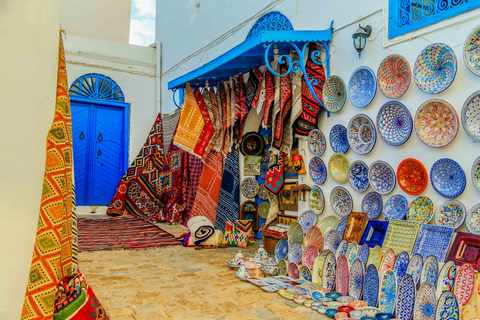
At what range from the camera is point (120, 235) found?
18.2ft

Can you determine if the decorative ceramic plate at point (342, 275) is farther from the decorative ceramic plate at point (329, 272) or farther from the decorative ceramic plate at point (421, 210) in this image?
the decorative ceramic plate at point (421, 210)

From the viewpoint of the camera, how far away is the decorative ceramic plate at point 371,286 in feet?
8.54

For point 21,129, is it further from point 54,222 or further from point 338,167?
point 338,167

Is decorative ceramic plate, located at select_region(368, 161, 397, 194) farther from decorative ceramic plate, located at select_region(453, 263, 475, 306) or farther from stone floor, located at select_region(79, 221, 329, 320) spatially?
stone floor, located at select_region(79, 221, 329, 320)

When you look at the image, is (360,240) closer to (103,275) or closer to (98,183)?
(103,275)

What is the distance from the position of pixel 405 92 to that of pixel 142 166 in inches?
229

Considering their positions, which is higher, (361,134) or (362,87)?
(362,87)

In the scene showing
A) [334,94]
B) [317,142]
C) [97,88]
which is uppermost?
[97,88]

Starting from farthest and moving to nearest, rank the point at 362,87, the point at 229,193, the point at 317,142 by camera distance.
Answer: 1. the point at 229,193
2. the point at 317,142
3. the point at 362,87

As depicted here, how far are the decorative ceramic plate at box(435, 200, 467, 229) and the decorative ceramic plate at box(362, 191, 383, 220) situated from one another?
1.72 ft

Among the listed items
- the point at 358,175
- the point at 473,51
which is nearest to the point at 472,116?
the point at 473,51

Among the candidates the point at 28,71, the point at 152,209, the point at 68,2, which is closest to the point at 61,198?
the point at 28,71

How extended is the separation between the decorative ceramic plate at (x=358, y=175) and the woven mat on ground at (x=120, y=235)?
8.49 ft

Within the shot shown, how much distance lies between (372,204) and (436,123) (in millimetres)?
860
